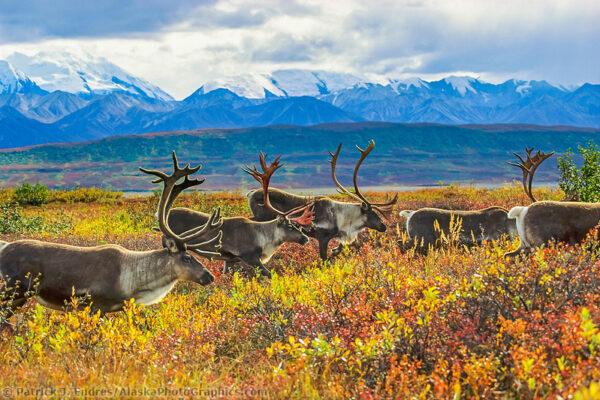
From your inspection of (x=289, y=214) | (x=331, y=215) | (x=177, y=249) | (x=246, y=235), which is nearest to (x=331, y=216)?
(x=331, y=215)

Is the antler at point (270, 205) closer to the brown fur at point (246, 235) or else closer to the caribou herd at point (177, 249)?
the caribou herd at point (177, 249)

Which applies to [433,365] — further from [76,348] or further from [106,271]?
[106,271]

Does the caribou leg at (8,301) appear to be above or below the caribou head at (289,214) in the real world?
below

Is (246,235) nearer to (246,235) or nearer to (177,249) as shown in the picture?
(246,235)

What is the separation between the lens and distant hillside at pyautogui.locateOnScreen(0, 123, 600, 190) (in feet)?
432

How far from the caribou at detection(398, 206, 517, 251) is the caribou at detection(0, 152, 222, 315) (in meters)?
5.03

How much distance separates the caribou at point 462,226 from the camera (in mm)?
10711

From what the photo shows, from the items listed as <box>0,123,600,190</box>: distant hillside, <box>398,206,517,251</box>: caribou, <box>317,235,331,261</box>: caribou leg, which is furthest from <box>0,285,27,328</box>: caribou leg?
<box>0,123,600,190</box>: distant hillside

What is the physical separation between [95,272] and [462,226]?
6918 mm

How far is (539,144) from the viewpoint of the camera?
172m

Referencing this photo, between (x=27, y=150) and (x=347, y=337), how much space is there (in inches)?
6339

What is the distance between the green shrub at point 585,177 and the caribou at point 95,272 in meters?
9.65

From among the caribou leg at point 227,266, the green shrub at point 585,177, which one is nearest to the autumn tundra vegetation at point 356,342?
the caribou leg at point 227,266

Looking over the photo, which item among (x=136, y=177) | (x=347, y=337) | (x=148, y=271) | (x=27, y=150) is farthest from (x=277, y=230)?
(x=27, y=150)
